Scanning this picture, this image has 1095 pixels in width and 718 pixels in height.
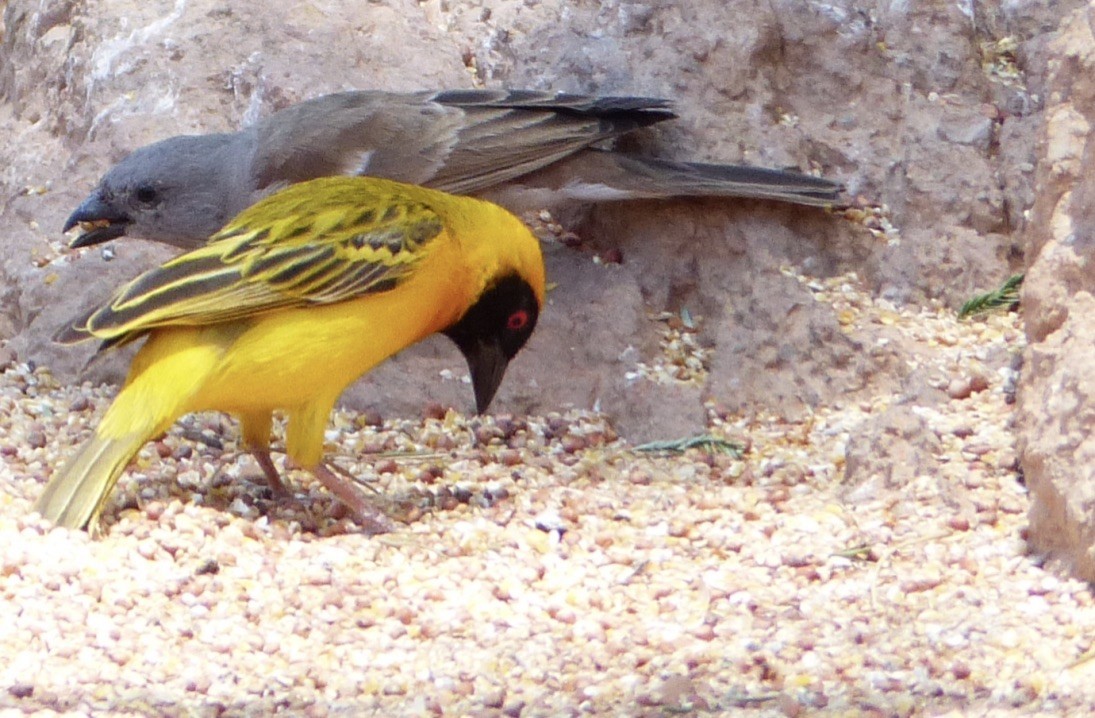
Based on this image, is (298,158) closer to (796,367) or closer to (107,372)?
(107,372)

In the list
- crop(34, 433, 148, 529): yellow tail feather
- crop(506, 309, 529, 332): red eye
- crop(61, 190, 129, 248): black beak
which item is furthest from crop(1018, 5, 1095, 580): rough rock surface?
crop(61, 190, 129, 248): black beak

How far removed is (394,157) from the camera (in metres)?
6.46

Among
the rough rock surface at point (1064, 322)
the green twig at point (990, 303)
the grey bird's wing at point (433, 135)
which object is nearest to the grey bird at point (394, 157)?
the grey bird's wing at point (433, 135)

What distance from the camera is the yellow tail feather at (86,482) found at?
169 inches

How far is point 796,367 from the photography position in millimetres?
5715

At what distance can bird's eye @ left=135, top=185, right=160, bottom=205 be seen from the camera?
6.30 metres

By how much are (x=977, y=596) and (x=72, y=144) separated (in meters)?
5.18

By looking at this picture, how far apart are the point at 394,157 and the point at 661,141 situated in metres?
1.19

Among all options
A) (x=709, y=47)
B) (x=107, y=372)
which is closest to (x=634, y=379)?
(x=709, y=47)

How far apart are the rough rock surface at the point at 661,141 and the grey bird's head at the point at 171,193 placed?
0.24 meters

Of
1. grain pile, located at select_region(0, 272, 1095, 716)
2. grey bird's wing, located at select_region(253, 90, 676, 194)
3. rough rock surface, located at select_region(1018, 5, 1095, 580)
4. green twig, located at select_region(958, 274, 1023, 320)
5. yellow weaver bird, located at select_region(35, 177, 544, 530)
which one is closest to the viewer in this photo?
grain pile, located at select_region(0, 272, 1095, 716)

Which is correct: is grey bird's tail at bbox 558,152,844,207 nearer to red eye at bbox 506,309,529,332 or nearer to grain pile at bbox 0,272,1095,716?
grain pile at bbox 0,272,1095,716

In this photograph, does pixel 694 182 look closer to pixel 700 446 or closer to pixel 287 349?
pixel 700 446

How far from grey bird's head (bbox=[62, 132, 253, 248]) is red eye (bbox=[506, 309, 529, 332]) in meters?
1.86
